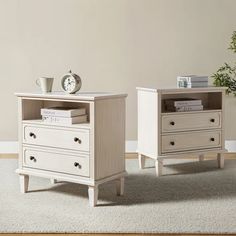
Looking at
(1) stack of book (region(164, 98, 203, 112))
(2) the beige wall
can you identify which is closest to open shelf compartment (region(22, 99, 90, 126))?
(1) stack of book (region(164, 98, 203, 112))

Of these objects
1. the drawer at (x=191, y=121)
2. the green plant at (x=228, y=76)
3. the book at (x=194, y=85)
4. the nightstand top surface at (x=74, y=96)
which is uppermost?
the green plant at (x=228, y=76)

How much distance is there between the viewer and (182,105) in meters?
3.55

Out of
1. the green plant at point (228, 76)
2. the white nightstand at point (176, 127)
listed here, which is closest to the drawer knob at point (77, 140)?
the white nightstand at point (176, 127)

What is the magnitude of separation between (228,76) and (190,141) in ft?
3.06

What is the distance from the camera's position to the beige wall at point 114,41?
4230 millimetres

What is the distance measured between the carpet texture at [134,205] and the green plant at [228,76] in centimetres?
76

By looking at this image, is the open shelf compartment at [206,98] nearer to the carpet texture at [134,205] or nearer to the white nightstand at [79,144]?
the carpet texture at [134,205]

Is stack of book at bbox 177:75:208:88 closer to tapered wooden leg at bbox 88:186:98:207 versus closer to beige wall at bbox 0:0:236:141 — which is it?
beige wall at bbox 0:0:236:141

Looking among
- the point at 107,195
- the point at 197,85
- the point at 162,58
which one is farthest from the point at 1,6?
the point at 107,195

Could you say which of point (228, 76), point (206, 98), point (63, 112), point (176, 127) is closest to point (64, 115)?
point (63, 112)

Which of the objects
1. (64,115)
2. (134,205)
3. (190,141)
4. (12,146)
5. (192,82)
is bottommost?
(134,205)

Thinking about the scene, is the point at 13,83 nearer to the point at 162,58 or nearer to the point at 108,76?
the point at 108,76

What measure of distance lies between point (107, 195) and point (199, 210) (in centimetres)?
60

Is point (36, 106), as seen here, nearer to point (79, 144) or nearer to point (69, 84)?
point (69, 84)
